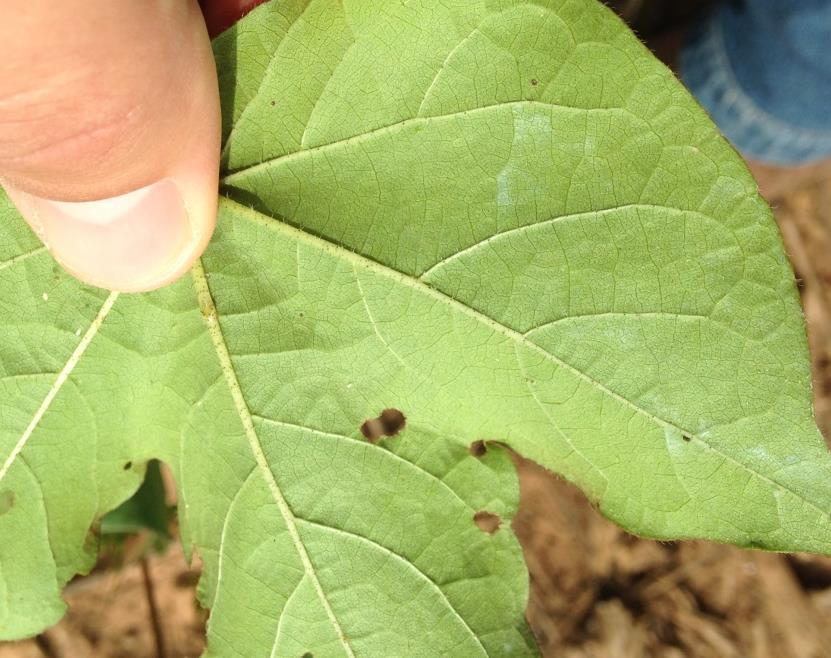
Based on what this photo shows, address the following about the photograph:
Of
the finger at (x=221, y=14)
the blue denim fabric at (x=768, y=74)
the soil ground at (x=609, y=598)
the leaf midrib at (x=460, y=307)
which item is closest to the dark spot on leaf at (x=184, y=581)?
the soil ground at (x=609, y=598)

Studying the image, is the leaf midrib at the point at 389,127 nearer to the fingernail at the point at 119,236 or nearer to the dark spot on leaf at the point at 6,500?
the fingernail at the point at 119,236

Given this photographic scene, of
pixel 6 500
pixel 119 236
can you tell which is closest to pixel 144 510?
pixel 6 500

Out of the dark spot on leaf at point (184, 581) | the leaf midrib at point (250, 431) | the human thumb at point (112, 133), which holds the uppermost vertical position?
the human thumb at point (112, 133)

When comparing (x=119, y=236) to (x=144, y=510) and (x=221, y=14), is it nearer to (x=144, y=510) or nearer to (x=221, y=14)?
(x=221, y=14)

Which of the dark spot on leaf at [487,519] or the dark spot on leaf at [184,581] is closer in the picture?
the dark spot on leaf at [487,519]

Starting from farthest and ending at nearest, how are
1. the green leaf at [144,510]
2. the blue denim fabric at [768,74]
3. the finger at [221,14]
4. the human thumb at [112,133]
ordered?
the blue denim fabric at [768,74], the green leaf at [144,510], the finger at [221,14], the human thumb at [112,133]

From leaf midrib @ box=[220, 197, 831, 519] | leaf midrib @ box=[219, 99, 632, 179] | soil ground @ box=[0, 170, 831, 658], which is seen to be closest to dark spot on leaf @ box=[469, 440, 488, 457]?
leaf midrib @ box=[220, 197, 831, 519]

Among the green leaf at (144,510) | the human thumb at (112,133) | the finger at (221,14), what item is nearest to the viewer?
the human thumb at (112,133)

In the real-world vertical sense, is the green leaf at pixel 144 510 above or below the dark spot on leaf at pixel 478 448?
below
